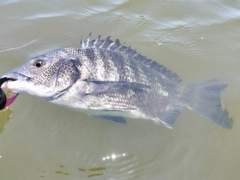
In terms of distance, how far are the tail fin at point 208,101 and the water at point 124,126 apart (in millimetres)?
131

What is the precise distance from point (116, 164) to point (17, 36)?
2613 millimetres

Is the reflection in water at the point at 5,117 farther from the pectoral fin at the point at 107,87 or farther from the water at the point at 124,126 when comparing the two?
the pectoral fin at the point at 107,87

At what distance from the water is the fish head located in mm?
415

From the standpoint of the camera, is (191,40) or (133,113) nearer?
(133,113)

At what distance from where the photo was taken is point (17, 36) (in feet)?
15.9

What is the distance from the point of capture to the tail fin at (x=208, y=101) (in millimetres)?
3625

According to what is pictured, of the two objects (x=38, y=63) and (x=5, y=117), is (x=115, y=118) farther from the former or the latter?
(x=5, y=117)

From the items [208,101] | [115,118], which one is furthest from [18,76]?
[208,101]

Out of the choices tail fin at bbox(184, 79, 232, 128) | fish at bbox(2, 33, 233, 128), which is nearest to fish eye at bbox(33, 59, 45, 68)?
fish at bbox(2, 33, 233, 128)

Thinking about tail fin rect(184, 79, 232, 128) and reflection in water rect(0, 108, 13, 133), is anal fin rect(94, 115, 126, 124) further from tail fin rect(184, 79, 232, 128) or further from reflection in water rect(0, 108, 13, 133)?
reflection in water rect(0, 108, 13, 133)

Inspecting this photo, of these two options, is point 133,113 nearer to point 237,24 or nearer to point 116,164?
point 116,164

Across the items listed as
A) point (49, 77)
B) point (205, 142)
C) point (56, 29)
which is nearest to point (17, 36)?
point (56, 29)

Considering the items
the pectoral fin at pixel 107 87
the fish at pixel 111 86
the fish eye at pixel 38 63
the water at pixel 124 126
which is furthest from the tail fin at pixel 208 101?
the fish eye at pixel 38 63

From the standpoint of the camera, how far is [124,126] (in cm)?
366
